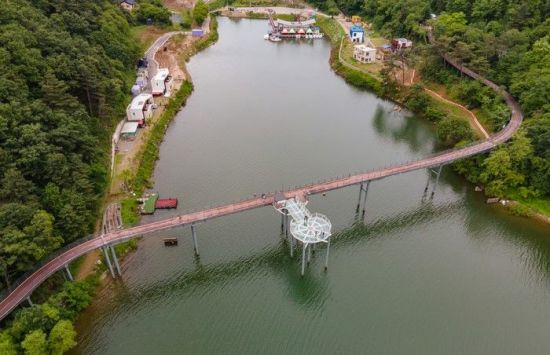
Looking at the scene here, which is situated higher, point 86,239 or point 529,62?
point 529,62

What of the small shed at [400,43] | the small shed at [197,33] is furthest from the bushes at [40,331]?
the small shed at [197,33]

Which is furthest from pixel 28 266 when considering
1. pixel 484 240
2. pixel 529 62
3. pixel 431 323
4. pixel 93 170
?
pixel 529 62

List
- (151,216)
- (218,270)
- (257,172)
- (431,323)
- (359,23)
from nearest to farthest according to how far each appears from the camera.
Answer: (431,323) → (218,270) → (151,216) → (257,172) → (359,23)

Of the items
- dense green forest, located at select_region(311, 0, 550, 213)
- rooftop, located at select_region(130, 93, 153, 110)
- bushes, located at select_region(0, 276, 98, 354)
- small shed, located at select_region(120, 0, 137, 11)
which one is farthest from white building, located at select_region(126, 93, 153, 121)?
small shed, located at select_region(120, 0, 137, 11)

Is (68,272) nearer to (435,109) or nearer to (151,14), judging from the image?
(435,109)

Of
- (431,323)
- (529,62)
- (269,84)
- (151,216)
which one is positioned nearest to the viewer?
(431,323)

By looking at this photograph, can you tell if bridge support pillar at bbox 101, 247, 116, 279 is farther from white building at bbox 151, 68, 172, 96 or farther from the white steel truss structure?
white building at bbox 151, 68, 172, 96

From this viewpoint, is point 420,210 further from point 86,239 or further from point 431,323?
point 86,239

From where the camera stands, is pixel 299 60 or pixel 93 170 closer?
pixel 93 170
